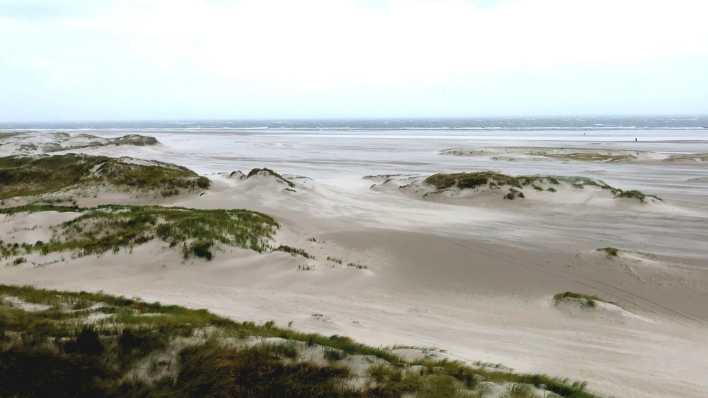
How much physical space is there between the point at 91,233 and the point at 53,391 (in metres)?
12.4

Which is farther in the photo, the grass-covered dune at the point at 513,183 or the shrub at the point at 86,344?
the grass-covered dune at the point at 513,183

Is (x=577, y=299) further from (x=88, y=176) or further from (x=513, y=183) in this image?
(x=88, y=176)

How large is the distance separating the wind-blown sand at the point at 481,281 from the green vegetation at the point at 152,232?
59 cm

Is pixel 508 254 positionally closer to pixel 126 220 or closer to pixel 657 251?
pixel 657 251

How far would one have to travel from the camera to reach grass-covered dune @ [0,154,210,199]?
2928cm

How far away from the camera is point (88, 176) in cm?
3136

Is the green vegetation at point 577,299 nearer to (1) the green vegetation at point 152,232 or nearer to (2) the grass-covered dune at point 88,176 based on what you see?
(1) the green vegetation at point 152,232

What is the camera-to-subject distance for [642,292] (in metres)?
12.4

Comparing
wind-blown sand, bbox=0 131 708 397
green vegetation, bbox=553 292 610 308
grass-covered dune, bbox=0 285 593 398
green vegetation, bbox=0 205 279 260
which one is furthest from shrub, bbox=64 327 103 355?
green vegetation, bbox=553 292 610 308

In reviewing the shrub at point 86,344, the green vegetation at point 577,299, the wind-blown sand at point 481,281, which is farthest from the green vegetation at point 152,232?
the green vegetation at point 577,299

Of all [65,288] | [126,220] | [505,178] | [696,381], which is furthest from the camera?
[505,178]

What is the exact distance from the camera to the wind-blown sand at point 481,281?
27.4 ft

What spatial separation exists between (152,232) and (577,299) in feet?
42.9

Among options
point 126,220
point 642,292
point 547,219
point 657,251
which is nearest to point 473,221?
point 547,219
